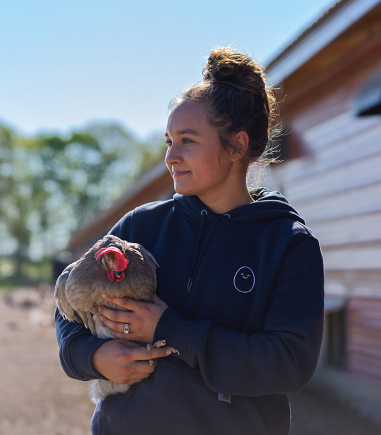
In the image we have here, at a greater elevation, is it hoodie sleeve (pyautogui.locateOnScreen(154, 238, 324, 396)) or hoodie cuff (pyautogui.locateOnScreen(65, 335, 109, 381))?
hoodie sleeve (pyautogui.locateOnScreen(154, 238, 324, 396))

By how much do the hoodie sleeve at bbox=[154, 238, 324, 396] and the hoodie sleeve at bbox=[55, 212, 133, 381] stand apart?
0.86ft

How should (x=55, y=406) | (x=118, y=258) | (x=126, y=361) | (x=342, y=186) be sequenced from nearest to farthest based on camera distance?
(x=126, y=361)
(x=118, y=258)
(x=342, y=186)
(x=55, y=406)

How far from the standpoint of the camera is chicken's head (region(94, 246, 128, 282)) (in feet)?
5.41

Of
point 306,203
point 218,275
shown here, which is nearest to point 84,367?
point 218,275

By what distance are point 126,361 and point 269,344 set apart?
475 millimetres

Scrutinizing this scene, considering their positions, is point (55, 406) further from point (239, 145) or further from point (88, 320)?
point (239, 145)

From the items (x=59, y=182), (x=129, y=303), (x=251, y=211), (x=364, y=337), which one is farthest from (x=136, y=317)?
(x=59, y=182)

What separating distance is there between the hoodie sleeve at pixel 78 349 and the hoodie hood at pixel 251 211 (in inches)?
23.1

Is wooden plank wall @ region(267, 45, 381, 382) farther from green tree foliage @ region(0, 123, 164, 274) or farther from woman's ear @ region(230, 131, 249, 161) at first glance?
green tree foliage @ region(0, 123, 164, 274)

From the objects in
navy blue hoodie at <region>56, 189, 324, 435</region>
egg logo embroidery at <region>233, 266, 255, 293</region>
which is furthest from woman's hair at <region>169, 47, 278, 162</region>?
egg logo embroidery at <region>233, 266, 255, 293</region>

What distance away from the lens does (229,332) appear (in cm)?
145

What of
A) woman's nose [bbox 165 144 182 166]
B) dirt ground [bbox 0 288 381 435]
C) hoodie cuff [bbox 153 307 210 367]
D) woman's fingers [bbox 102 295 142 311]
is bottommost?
dirt ground [bbox 0 288 381 435]

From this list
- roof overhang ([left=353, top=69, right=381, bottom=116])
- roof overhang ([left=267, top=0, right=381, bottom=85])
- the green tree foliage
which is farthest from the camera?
the green tree foliage

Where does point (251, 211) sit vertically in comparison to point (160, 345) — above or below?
above
